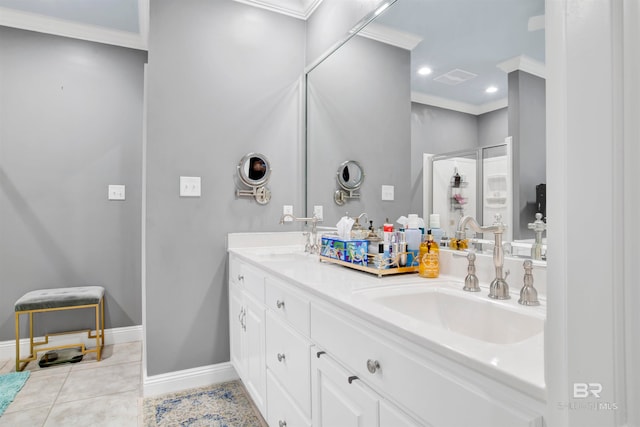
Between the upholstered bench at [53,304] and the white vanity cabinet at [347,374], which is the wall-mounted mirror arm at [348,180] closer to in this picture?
the white vanity cabinet at [347,374]

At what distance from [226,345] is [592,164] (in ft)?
7.44

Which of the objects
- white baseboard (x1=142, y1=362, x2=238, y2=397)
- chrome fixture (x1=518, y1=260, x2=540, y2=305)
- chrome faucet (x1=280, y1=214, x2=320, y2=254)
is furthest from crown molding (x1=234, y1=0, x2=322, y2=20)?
white baseboard (x1=142, y1=362, x2=238, y2=397)

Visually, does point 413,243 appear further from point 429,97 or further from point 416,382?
point 416,382

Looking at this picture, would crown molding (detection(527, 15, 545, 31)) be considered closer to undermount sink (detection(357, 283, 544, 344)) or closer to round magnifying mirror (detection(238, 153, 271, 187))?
undermount sink (detection(357, 283, 544, 344))

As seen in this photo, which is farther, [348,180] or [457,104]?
[348,180]

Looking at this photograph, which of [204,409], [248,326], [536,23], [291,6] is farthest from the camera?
[291,6]

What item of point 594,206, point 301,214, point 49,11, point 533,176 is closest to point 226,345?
point 301,214

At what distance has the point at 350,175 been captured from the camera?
6.76 feet

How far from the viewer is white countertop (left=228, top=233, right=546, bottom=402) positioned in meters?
0.55

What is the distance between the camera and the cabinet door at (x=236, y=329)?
1975mm

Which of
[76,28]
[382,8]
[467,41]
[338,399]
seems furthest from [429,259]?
[76,28]

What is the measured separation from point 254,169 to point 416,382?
6.08ft

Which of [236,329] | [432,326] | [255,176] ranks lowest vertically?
[236,329]

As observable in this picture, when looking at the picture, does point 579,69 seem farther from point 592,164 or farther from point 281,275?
point 281,275
